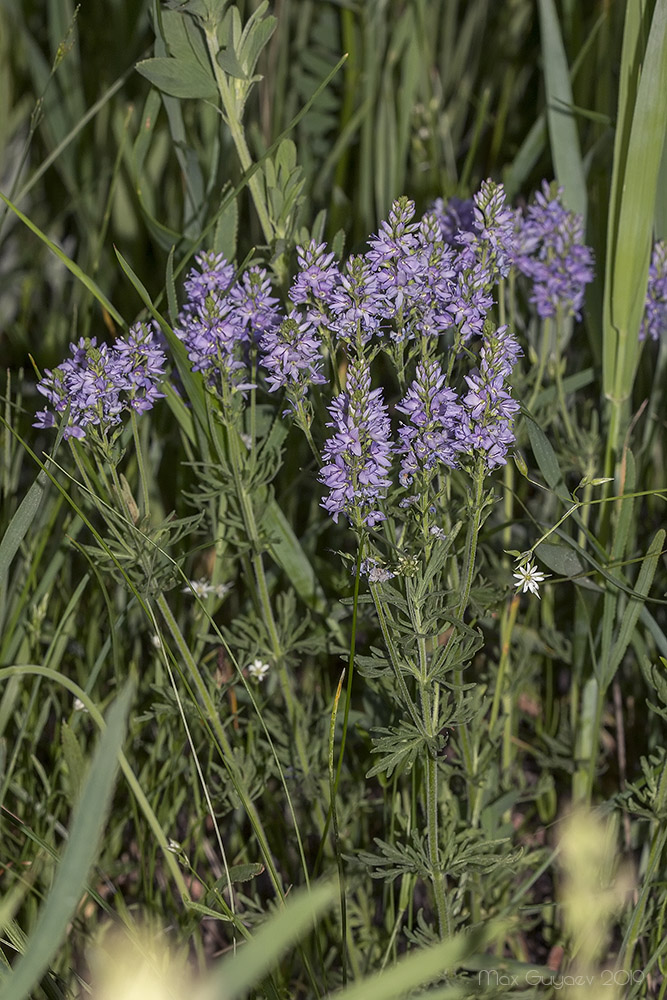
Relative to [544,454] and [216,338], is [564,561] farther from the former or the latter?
[216,338]

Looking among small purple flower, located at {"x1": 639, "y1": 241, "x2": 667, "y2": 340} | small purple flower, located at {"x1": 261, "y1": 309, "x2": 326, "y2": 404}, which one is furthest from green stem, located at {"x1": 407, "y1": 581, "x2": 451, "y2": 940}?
small purple flower, located at {"x1": 639, "y1": 241, "x2": 667, "y2": 340}

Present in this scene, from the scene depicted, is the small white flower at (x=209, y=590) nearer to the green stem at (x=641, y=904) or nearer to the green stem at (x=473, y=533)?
the green stem at (x=473, y=533)

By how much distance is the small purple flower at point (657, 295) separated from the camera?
1412 millimetres

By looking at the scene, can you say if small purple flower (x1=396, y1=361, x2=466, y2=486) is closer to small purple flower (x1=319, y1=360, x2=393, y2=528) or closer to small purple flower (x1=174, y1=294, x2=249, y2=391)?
small purple flower (x1=319, y1=360, x2=393, y2=528)

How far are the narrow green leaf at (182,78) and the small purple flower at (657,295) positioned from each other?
69 cm

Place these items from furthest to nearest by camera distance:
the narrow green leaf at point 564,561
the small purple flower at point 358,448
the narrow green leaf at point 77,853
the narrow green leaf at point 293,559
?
the narrow green leaf at point 293,559 → the narrow green leaf at point 564,561 → the small purple flower at point 358,448 → the narrow green leaf at point 77,853

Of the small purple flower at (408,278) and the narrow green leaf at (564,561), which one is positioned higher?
the small purple flower at (408,278)

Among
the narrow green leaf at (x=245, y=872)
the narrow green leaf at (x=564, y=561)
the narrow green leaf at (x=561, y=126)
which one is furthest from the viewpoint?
the narrow green leaf at (x=561, y=126)

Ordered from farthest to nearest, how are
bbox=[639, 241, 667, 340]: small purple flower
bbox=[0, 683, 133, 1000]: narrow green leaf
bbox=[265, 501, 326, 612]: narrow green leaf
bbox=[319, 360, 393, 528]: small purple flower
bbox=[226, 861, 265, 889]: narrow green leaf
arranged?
bbox=[639, 241, 667, 340]: small purple flower → bbox=[265, 501, 326, 612]: narrow green leaf → bbox=[226, 861, 265, 889]: narrow green leaf → bbox=[319, 360, 393, 528]: small purple flower → bbox=[0, 683, 133, 1000]: narrow green leaf

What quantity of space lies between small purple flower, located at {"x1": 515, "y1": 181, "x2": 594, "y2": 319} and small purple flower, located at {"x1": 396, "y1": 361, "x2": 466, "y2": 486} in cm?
46

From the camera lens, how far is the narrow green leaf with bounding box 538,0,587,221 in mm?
1518

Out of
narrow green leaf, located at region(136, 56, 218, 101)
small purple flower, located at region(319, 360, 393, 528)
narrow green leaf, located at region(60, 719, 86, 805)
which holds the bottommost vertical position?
narrow green leaf, located at region(60, 719, 86, 805)

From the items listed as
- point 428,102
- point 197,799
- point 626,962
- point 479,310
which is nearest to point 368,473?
point 479,310

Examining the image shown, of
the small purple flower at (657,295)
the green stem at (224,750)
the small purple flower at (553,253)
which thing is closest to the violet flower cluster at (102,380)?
the green stem at (224,750)
